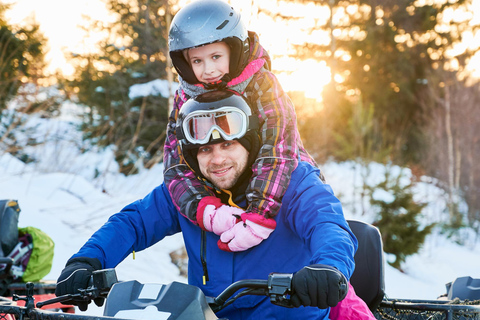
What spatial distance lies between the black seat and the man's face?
87 cm

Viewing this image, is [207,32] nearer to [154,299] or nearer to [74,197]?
[154,299]

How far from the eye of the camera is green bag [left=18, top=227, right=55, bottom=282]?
3.63m

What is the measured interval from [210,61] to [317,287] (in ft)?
3.84

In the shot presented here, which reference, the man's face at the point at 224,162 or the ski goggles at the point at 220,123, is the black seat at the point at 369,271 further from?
the ski goggles at the point at 220,123

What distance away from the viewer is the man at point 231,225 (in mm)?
2104

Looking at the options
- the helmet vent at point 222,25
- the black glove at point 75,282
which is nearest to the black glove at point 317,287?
the black glove at point 75,282

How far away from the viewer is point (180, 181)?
93.4 inches

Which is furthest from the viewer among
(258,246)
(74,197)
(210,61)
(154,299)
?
(74,197)

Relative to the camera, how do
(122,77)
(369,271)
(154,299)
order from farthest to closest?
1. (122,77)
2. (369,271)
3. (154,299)

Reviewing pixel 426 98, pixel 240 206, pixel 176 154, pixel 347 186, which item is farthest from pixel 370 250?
pixel 426 98

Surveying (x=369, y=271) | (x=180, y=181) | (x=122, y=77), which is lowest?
(x=369, y=271)

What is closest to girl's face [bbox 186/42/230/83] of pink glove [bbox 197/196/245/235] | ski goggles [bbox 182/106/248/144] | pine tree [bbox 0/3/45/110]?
ski goggles [bbox 182/106/248/144]

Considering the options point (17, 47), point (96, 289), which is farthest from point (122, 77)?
point (96, 289)

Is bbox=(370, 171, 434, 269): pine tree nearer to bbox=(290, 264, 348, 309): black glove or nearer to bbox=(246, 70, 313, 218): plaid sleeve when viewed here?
bbox=(246, 70, 313, 218): plaid sleeve
